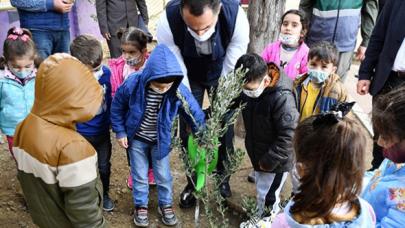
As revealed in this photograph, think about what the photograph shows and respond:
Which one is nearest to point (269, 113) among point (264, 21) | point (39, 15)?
point (264, 21)

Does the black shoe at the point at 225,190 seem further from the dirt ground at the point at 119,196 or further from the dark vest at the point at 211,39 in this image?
the dark vest at the point at 211,39

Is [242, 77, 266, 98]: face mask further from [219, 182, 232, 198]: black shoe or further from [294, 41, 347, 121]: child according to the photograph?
[219, 182, 232, 198]: black shoe

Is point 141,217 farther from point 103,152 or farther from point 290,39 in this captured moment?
point 290,39

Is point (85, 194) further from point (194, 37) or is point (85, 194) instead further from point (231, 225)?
point (231, 225)

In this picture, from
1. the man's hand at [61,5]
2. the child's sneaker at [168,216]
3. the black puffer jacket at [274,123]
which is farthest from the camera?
the man's hand at [61,5]

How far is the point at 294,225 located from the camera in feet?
5.10

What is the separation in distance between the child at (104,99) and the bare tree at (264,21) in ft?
5.11

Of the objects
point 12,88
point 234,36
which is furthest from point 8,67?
point 234,36

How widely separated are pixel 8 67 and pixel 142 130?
108 centimetres

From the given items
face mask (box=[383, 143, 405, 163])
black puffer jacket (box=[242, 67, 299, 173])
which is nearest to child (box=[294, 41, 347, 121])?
black puffer jacket (box=[242, 67, 299, 173])

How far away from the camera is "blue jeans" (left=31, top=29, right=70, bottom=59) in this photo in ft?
13.3

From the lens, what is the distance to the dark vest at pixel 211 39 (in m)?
2.94

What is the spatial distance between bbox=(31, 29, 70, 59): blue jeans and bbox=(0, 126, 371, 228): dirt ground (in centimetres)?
110

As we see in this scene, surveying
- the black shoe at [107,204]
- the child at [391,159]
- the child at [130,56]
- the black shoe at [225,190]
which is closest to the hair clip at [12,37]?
the child at [130,56]
